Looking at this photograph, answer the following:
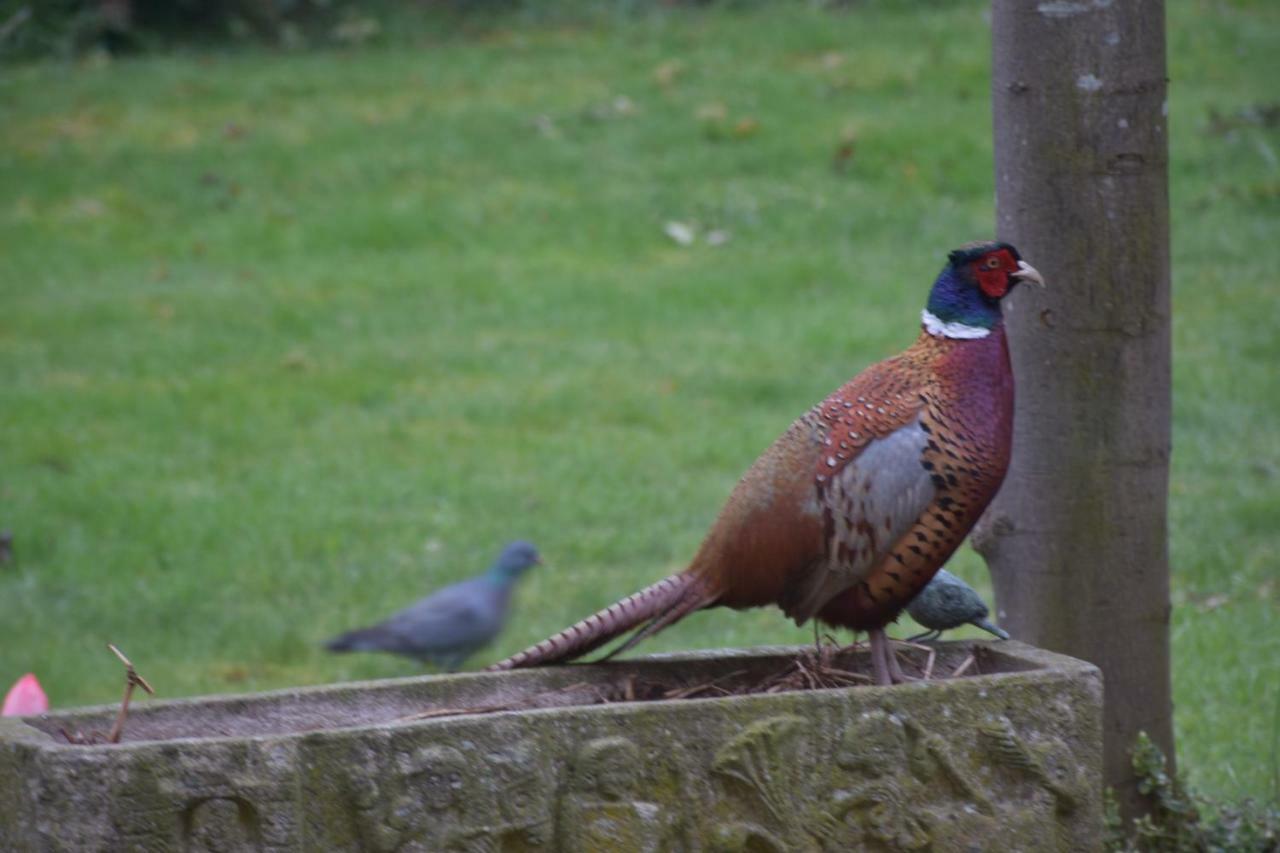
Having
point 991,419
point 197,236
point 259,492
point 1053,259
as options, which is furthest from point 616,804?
point 197,236

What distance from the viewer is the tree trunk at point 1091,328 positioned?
405cm

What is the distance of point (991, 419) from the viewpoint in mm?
3480

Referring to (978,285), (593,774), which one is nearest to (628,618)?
(593,774)

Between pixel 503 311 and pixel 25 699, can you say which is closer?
pixel 25 699

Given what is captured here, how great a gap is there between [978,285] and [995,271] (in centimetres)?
5

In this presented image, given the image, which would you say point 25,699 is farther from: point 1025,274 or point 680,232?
point 680,232

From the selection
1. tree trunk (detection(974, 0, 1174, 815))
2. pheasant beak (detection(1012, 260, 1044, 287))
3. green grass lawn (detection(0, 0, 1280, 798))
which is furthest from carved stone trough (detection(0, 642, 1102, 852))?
green grass lawn (detection(0, 0, 1280, 798))

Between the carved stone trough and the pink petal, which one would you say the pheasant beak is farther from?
the pink petal

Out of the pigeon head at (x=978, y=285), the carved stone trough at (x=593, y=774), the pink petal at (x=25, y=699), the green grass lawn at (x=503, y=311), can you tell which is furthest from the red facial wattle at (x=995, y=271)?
the pink petal at (x=25, y=699)

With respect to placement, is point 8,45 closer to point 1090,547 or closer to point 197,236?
point 197,236

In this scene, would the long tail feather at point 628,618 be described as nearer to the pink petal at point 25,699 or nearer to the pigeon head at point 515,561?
the pink petal at point 25,699

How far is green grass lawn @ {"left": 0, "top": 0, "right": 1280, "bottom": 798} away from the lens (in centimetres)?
667

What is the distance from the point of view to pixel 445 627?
231 inches

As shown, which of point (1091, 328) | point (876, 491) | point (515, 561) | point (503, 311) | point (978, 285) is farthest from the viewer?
point (503, 311)
